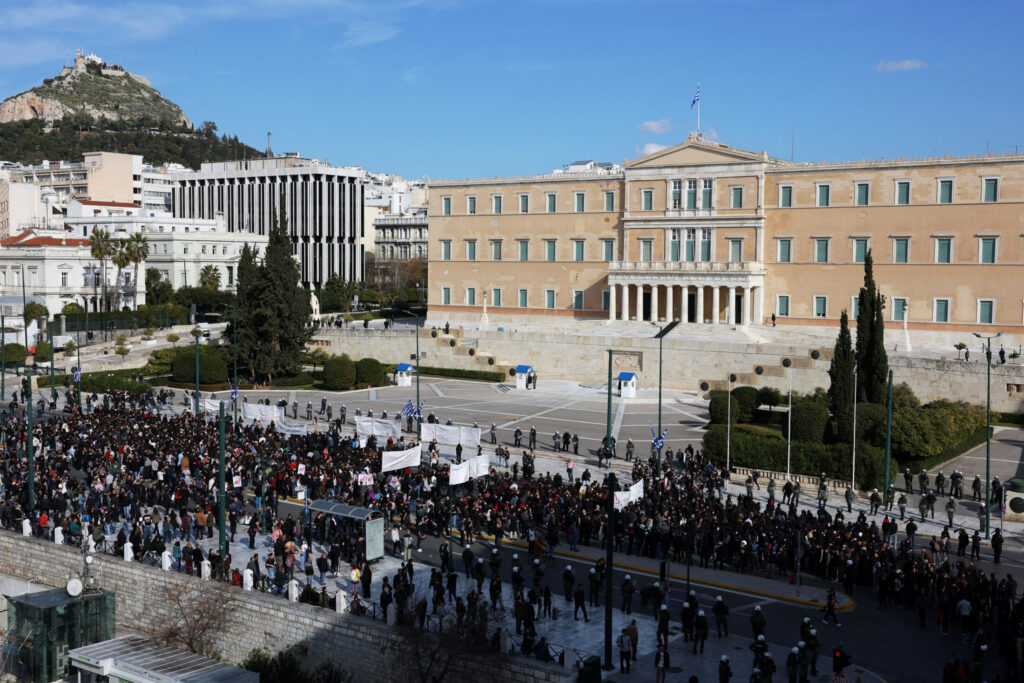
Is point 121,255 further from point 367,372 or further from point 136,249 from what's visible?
point 367,372

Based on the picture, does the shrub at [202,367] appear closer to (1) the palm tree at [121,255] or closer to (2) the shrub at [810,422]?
(1) the palm tree at [121,255]

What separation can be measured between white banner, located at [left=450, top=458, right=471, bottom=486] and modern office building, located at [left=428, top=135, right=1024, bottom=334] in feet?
121

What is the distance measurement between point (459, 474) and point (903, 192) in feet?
139

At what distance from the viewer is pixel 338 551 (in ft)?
91.9

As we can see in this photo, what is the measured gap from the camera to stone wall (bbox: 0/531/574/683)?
22359 mm

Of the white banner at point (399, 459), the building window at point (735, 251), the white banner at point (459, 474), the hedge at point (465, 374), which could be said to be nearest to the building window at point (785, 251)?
the building window at point (735, 251)

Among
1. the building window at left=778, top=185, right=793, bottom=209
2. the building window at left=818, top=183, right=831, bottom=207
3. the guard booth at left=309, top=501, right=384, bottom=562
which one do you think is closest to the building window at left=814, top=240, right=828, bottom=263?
the building window at left=818, top=183, right=831, bottom=207

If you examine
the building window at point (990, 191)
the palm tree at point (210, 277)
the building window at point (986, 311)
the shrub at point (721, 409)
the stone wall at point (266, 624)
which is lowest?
the stone wall at point (266, 624)

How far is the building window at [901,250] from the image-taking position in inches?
2493

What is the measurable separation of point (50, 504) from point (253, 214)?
107m

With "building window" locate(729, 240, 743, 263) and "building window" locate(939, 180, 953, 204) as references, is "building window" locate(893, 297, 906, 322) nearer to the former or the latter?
"building window" locate(939, 180, 953, 204)

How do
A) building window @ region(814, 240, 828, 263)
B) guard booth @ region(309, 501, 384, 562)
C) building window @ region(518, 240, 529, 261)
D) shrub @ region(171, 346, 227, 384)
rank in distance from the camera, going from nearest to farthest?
guard booth @ region(309, 501, 384, 562), shrub @ region(171, 346, 227, 384), building window @ region(814, 240, 828, 263), building window @ region(518, 240, 529, 261)

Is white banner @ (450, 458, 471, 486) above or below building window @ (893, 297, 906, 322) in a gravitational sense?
below

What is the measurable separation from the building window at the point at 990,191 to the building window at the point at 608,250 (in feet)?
80.1
